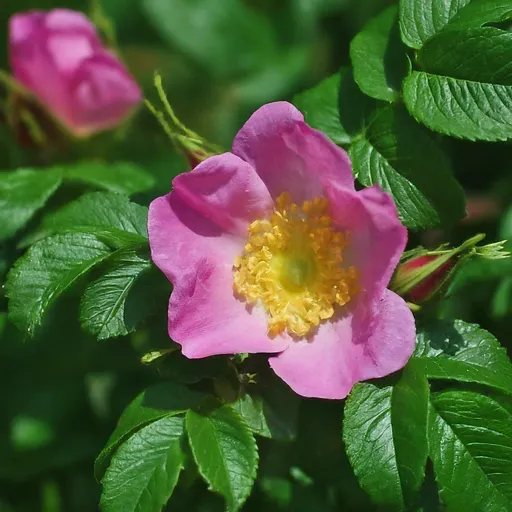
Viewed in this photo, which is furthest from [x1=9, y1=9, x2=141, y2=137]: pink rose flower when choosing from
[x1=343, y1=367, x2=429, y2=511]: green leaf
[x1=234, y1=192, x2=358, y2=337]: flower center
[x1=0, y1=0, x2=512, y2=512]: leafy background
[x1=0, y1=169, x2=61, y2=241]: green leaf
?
[x1=343, y1=367, x2=429, y2=511]: green leaf

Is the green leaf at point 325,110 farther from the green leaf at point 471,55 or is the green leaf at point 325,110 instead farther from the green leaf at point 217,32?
the green leaf at point 217,32

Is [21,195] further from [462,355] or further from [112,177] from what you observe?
[462,355]

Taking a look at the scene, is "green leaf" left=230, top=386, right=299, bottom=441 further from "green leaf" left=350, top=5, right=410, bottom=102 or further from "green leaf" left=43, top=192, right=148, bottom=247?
"green leaf" left=350, top=5, right=410, bottom=102

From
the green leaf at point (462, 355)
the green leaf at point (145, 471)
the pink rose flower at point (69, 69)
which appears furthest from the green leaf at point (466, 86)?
the pink rose flower at point (69, 69)

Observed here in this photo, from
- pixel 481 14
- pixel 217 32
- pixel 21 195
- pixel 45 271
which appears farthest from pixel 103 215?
pixel 217 32

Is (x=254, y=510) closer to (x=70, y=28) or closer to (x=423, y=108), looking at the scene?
(x=423, y=108)

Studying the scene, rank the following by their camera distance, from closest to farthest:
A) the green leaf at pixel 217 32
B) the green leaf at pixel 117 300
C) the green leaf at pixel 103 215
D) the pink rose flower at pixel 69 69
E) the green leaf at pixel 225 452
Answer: the green leaf at pixel 225 452 → the green leaf at pixel 117 300 → the green leaf at pixel 103 215 → the pink rose flower at pixel 69 69 → the green leaf at pixel 217 32
